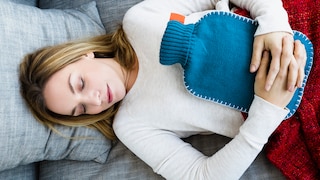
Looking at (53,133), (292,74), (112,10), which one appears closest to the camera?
(292,74)

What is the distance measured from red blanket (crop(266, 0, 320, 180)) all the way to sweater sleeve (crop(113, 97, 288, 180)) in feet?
0.27

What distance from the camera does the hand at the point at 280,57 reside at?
108cm

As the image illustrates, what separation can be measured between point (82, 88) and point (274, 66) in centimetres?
56

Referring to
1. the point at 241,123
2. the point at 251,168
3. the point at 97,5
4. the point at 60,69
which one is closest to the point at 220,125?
the point at 241,123

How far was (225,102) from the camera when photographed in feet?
3.89

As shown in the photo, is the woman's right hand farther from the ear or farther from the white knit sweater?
the ear

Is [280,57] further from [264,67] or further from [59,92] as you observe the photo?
[59,92]

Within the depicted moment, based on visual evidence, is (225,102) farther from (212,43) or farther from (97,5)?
(97,5)

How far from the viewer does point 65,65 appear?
125cm

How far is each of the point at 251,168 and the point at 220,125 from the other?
7.1 inches

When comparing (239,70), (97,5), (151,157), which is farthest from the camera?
(97,5)

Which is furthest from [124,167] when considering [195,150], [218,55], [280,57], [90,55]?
[280,57]

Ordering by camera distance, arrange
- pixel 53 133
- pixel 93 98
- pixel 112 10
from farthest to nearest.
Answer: pixel 112 10
pixel 53 133
pixel 93 98

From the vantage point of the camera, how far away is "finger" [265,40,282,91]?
1.08 metres
